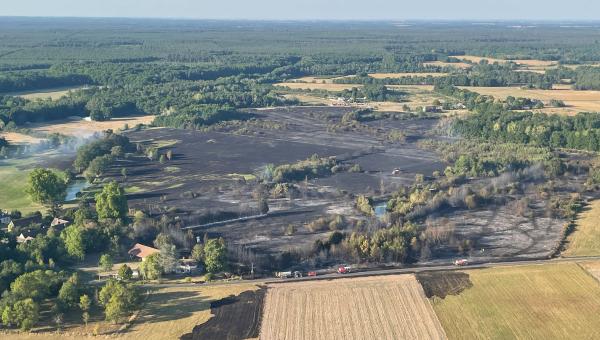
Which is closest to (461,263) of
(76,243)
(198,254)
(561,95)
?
(198,254)

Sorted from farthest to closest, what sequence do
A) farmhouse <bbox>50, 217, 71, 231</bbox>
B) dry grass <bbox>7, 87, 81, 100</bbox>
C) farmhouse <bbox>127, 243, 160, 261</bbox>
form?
dry grass <bbox>7, 87, 81, 100</bbox>, farmhouse <bbox>50, 217, 71, 231</bbox>, farmhouse <bbox>127, 243, 160, 261</bbox>

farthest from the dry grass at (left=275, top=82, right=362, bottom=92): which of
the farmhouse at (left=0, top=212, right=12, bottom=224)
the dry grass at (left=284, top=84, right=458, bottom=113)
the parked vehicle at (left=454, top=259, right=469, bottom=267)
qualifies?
the parked vehicle at (left=454, top=259, right=469, bottom=267)

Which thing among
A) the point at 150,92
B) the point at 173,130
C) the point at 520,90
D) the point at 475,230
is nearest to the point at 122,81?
the point at 150,92

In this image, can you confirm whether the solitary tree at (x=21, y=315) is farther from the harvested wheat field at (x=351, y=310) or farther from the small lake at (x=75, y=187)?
the small lake at (x=75, y=187)

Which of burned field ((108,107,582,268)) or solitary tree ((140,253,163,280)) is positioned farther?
burned field ((108,107,582,268))

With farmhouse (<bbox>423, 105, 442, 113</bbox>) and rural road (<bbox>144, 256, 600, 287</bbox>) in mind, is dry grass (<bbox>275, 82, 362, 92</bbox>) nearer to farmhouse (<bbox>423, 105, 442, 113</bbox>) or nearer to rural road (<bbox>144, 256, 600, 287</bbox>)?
farmhouse (<bbox>423, 105, 442, 113</bbox>)

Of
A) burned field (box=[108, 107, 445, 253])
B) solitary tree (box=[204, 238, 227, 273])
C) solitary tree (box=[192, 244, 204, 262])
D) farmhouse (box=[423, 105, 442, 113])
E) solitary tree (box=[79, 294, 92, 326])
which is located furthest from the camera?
farmhouse (box=[423, 105, 442, 113])

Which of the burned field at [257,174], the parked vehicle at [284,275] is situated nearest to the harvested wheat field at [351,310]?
the parked vehicle at [284,275]

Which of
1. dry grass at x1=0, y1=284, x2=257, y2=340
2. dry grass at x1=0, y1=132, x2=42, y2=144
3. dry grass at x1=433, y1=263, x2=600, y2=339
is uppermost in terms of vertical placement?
dry grass at x1=433, y1=263, x2=600, y2=339
